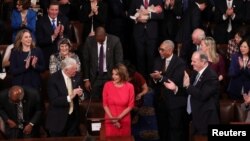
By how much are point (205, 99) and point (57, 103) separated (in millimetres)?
1803

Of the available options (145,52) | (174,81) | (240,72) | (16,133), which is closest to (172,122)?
(174,81)

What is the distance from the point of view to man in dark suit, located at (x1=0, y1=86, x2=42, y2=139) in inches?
340

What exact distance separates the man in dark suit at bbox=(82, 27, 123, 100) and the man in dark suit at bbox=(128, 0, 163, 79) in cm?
94

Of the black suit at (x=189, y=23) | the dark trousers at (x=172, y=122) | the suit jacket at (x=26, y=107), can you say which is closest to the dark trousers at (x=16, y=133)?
the suit jacket at (x=26, y=107)

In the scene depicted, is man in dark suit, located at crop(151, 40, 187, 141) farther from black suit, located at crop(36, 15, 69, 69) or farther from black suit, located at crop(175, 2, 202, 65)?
black suit, located at crop(36, 15, 69, 69)

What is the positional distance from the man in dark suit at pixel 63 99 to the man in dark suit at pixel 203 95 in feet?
4.59

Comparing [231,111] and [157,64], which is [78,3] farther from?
[231,111]

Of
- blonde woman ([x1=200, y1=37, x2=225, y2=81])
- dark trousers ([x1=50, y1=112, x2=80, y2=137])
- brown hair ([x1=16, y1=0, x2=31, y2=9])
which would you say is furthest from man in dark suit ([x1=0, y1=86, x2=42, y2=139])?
blonde woman ([x1=200, y1=37, x2=225, y2=81])

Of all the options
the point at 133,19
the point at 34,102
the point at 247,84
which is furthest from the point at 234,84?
the point at 34,102

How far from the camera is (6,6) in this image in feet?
35.9

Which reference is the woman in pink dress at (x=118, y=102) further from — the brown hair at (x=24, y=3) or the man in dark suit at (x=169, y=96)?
the brown hair at (x=24, y=3)

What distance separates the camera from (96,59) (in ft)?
32.0

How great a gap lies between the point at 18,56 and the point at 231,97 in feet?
9.66

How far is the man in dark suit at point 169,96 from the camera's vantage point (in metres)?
9.01
